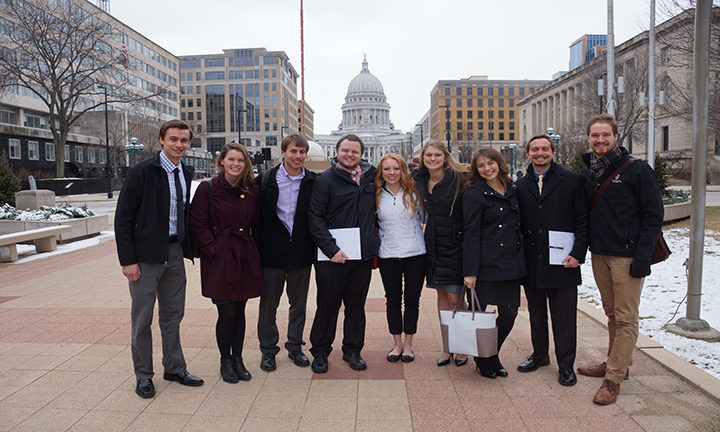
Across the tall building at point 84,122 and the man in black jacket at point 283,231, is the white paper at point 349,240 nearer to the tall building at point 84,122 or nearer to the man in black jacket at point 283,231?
the man in black jacket at point 283,231

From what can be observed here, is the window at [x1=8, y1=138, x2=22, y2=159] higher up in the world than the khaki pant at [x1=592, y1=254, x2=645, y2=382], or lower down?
higher up

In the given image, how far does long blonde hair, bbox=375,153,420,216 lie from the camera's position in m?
4.88

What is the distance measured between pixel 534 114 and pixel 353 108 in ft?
290

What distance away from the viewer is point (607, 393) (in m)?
4.14

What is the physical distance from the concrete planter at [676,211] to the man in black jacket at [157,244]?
14.0 m

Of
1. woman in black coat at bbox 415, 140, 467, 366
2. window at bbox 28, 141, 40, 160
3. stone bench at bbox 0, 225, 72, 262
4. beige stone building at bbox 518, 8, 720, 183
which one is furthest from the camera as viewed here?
window at bbox 28, 141, 40, 160

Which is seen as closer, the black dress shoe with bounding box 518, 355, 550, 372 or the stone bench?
the black dress shoe with bounding box 518, 355, 550, 372

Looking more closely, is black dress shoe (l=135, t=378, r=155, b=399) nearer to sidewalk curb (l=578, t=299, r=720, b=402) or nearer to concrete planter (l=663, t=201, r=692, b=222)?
sidewalk curb (l=578, t=299, r=720, b=402)

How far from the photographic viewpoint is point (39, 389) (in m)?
4.44

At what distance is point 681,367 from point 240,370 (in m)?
4.02

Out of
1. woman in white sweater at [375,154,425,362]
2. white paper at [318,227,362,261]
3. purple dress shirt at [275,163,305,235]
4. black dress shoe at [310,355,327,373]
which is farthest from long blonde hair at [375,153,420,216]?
black dress shoe at [310,355,327,373]

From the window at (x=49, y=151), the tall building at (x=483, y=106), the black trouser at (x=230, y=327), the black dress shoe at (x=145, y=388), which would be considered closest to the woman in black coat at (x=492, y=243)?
the black trouser at (x=230, y=327)

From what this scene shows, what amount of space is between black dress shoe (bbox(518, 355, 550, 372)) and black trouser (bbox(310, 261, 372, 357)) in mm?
1550

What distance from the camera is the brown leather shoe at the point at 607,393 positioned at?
13.4 feet
